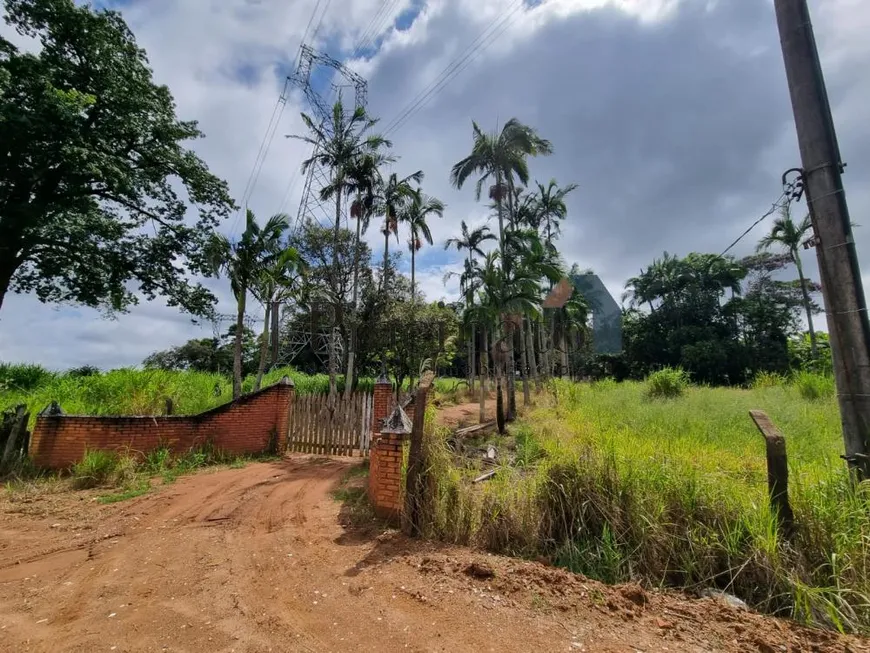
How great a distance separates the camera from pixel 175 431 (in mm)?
8062

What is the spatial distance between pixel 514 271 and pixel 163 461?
1122 cm

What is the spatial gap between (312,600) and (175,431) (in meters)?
6.54

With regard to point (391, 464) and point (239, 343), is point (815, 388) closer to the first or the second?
point (391, 464)

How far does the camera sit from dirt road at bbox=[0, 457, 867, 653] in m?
2.58

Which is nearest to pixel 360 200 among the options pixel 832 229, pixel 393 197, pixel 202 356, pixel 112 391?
pixel 393 197

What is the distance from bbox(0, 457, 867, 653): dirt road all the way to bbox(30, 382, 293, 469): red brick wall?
2686 mm

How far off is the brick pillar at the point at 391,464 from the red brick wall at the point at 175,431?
5.25m

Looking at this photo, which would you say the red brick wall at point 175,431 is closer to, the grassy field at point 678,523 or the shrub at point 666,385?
the grassy field at point 678,523

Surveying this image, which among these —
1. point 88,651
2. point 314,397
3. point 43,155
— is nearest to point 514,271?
point 314,397

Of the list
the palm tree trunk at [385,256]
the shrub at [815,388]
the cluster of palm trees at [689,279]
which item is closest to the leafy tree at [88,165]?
the palm tree trunk at [385,256]

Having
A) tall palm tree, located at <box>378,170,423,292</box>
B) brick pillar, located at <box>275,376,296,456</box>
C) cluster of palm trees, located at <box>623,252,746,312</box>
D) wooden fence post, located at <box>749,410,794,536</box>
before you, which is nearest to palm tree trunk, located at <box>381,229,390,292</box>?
tall palm tree, located at <box>378,170,423,292</box>

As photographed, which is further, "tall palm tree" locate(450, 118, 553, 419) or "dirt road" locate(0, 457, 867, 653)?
"tall palm tree" locate(450, 118, 553, 419)

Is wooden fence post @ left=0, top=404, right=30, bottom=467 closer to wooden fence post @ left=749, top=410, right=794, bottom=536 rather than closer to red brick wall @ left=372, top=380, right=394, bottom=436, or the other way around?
red brick wall @ left=372, top=380, right=394, bottom=436

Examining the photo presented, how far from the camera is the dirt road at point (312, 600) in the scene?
258cm
